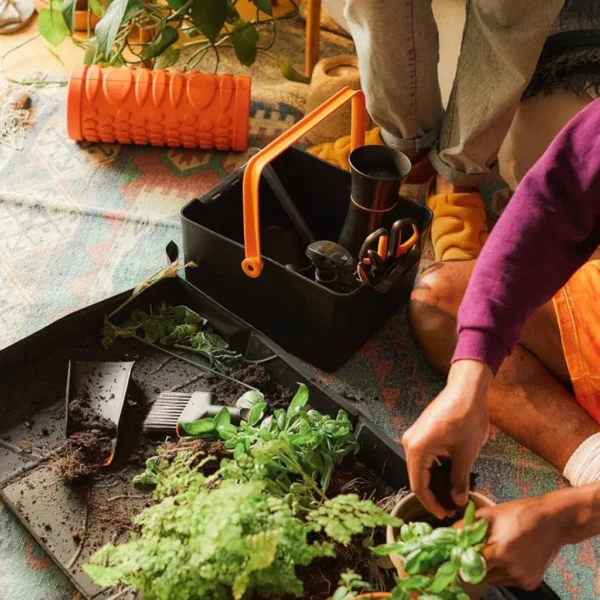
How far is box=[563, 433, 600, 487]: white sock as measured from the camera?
1.15 m

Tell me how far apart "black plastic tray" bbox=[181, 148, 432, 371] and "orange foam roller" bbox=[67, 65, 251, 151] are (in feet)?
1.02

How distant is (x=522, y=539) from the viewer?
728mm

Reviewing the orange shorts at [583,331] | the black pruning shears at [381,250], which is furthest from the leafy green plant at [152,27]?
the orange shorts at [583,331]

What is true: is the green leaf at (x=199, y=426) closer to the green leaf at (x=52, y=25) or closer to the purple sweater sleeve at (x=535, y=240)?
the purple sweater sleeve at (x=535, y=240)

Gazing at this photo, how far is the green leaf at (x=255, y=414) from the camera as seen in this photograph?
3.49 feet

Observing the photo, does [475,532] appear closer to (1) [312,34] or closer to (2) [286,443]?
(2) [286,443]

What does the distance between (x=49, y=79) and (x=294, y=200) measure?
88 cm

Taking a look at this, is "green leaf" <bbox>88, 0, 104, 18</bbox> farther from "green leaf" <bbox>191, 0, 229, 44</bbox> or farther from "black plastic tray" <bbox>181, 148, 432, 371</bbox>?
"black plastic tray" <bbox>181, 148, 432, 371</bbox>

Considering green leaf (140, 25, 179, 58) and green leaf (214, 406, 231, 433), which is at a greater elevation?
green leaf (140, 25, 179, 58)

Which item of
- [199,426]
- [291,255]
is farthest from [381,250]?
[199,426]

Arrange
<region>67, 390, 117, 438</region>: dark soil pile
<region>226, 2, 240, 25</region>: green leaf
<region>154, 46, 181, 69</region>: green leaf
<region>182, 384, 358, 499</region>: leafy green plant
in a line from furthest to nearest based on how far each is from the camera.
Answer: <region>154, 46, 181, 69</region>: green leaf
<region>226, 2, 240, 25</region>: green leaf
<region>67, 390, 117, 438</region>: dark soil pile
<region>182, 384, 358, 499</region>: leafy green plant

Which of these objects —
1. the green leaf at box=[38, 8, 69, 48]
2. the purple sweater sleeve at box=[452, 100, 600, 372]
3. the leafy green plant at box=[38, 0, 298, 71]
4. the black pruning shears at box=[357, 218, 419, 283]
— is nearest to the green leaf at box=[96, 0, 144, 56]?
the leafy green plant at box=[38, 0, 298, 71]

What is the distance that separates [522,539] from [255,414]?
45 centimetres

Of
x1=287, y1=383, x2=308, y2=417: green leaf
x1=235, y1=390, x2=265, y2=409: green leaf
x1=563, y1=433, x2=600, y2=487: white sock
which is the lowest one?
x1=563, y1=433, x2=600, y2=487: white sock
